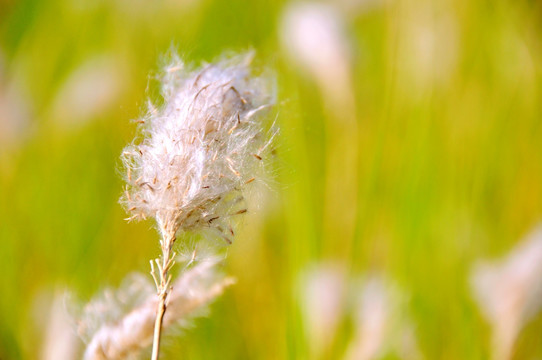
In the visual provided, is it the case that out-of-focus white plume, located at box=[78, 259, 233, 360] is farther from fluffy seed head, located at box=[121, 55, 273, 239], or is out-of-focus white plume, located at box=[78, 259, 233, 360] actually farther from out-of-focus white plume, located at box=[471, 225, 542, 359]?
out-of-focus white plume, located at box=[471, 225, 542, 359]

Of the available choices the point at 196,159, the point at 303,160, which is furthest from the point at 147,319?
the point at 303,160

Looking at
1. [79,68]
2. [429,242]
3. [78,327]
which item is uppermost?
[79,68]

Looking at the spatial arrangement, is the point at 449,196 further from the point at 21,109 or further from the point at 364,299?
the point at 21,109

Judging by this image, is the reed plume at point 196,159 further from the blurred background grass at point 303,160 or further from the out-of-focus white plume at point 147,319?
the blurred background grass at point 303,160

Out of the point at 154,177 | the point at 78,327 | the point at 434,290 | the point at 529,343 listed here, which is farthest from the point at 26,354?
the point at 529,343

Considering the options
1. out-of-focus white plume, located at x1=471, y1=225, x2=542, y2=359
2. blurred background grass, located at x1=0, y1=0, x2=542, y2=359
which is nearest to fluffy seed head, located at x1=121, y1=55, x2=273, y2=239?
blurred background grass, located at x1=0, y1=0, x2=542, y2=359

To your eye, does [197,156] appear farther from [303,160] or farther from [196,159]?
[303,160]
